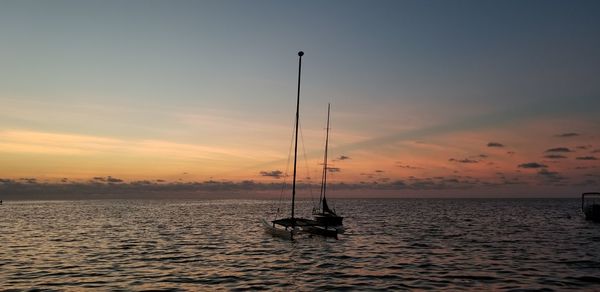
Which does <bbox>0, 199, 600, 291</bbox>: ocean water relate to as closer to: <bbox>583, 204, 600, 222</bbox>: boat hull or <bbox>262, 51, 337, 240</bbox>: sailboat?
<bbox>262, 51, 337, 240</bbox>: sailboat

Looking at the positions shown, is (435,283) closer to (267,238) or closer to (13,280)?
(13,280)

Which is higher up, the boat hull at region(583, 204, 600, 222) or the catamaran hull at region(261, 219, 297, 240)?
the boat hull at region(583, 204, 600, 222)

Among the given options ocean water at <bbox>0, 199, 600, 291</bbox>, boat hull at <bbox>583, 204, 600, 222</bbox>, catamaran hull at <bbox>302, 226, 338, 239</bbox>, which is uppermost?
boat hull at <bbox>583, 204, 600, 222</bbox>

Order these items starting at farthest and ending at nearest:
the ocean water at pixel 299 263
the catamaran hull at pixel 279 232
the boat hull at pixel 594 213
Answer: the boat hull at pixel 594 213 < the catamaran hull at pixel 279 232 < the ocean water at pixel 299 263

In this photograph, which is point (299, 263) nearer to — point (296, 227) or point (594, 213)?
point (296, 227)

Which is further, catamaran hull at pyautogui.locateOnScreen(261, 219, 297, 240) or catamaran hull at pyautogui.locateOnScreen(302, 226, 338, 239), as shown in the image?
catamaran hull at pyautogui.locateOnScreen(302, 226, 338, 239)

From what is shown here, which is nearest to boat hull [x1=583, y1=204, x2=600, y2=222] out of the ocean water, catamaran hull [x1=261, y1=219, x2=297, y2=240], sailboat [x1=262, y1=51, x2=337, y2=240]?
the ocean water

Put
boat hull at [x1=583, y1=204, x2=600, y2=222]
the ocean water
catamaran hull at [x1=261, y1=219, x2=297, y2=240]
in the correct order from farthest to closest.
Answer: boat hull at [x1=583, y1=204, x2=600, y2=222]
catamaran hull at [x1=261, y1=219, x2=297, y2=240]
the ocean water

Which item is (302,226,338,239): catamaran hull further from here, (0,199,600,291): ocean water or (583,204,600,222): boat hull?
(583,204,600,222): boat hull

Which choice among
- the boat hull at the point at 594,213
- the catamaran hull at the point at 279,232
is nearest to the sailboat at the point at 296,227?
the catamaran hull at the point at 279,232

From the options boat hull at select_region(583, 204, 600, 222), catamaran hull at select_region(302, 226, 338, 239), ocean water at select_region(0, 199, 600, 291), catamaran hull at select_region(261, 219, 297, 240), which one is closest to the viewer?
ocean water at select_region(0, 199, 600, 291)

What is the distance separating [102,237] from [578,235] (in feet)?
192

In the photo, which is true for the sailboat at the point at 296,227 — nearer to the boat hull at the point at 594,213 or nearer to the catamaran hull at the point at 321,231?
the catamaran hull at the point at 321,231

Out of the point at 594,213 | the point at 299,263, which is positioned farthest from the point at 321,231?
the point at 594,213
